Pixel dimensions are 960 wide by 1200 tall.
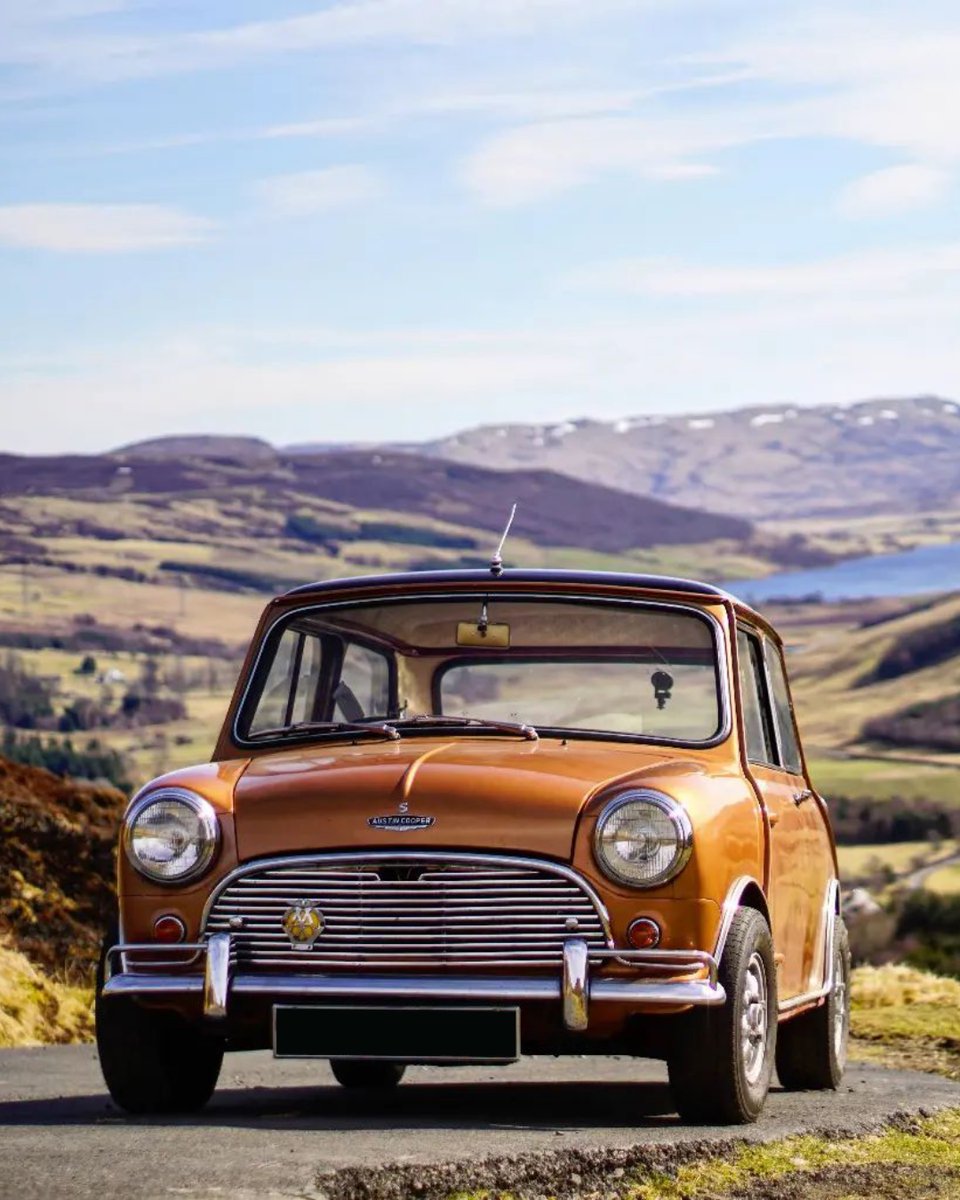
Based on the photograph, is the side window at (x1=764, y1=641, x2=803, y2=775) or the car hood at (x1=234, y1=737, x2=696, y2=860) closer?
the car hood at (x1=234, y1=737, x2=696, y2=860)

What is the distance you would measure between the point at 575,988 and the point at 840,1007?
3.51 meters

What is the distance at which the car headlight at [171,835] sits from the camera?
790 cm

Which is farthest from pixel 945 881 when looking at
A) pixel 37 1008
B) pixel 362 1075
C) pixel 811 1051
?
pixel 362 1075

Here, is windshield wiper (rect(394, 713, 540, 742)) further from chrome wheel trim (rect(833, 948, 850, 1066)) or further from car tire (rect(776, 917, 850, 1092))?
chrome wheel trim (rect(833, 948, 850, 1066))

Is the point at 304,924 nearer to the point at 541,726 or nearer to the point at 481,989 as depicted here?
the point at 481,989

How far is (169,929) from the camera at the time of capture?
7.95 m

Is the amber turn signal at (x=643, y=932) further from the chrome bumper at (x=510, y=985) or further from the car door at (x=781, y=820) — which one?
the car door at (x=781, y=820)

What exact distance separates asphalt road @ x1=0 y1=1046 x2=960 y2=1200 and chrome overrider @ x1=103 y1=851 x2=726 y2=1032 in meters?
0.43

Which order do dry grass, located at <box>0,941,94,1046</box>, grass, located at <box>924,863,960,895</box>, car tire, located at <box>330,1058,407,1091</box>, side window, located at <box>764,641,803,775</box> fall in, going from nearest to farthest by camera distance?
1. car tire, located at <box>330,1058,407,1091</box>
2. side window, located at <box>764,641,803,775</box>
3. dry grass, located at <box>0,941,94,1046</box>
4. grass, located at <box>924,863,960,895</box>

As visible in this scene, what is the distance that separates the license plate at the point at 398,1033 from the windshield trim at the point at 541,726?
1444 mm

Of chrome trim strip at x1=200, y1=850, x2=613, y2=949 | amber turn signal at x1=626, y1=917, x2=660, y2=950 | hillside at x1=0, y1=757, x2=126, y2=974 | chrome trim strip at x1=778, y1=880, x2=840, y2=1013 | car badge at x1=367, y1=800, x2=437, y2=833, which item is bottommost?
hillside at x1=0, y1=757, x2=126, y2=974

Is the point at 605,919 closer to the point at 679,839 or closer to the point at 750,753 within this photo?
the point at 679,839

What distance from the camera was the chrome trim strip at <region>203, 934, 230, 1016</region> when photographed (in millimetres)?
7738

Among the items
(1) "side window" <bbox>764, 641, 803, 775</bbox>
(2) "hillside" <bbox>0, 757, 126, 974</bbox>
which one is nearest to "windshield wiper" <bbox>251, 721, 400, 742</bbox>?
(1) "side window" <bbox>764, 641, 803, 775</bbox>
